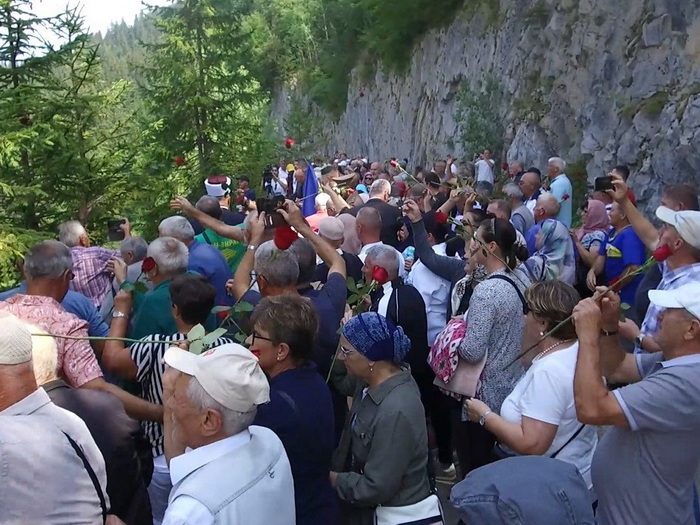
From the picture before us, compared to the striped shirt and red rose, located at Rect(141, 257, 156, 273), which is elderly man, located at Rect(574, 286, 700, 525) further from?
red rose, located at Rect(141, 257, 156, 273)

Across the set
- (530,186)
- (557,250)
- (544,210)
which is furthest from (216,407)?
(530,186)

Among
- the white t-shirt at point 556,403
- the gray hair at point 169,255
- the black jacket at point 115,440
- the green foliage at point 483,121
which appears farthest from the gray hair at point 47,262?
the green foliage at point 483,121

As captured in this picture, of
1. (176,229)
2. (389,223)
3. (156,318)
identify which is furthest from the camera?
(389,223)

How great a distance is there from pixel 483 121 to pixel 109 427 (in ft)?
60.6

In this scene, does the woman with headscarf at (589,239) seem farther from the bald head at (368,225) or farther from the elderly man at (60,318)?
the elderly man at (60,318)

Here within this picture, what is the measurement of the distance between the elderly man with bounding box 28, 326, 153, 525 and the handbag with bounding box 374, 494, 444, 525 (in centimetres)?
104

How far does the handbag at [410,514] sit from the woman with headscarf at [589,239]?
147 inches

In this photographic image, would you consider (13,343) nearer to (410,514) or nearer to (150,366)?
(150,366)

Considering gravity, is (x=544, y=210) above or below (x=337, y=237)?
below

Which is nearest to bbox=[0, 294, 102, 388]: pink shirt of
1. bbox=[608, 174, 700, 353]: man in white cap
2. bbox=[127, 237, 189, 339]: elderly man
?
bbox=[127, 237, 189, 339]: elderly man

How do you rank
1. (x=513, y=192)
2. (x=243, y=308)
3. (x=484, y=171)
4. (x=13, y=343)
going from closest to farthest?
1. (x=13, y=343)
2. (x=243, y=308)
3. (x=513, y=192)
4. (x=484, y=171)

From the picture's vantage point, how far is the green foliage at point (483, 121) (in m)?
19.3

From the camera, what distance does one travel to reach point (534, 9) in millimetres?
17922

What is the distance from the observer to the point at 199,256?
5359mm
